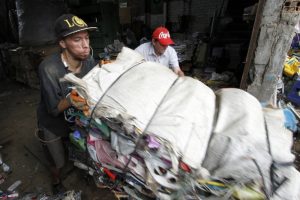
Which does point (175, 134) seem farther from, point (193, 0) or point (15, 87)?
point (15, 87)

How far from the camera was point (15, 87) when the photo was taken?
6719 millimetres

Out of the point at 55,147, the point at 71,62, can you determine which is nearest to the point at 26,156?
the point at 55,147

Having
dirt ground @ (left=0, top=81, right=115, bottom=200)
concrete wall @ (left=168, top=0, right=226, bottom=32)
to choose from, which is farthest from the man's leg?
concrete wall @ (left=168, top=0, right=226, bottom=32)

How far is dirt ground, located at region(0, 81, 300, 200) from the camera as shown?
2744 millimetres

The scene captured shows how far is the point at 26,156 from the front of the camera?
3.40 metres

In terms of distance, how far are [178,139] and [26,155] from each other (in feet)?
10.6

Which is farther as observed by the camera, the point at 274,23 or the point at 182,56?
the point at 182,56

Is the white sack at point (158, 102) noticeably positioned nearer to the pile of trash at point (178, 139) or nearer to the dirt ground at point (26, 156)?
the pile of trash at point (178, 139)

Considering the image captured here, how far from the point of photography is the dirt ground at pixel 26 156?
274 cm

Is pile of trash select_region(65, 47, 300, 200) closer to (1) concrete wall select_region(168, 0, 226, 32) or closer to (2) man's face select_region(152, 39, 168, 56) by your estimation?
(2) man's face select_region(152, 39, 168, 56)

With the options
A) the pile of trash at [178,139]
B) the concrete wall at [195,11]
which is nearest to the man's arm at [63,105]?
the pile of trash at [178,139]

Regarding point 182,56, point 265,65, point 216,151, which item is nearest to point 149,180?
point 216,151

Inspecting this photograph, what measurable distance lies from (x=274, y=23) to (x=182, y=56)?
2617mm

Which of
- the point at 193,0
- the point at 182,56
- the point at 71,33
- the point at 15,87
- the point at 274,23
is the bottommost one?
the point at 15,87
